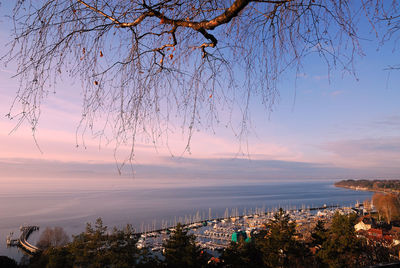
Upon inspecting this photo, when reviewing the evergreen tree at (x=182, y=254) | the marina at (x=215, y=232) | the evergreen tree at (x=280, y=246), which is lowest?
the marina at (x=215, y=232)

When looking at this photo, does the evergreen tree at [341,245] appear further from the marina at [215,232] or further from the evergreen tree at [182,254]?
the marina at [215,232]

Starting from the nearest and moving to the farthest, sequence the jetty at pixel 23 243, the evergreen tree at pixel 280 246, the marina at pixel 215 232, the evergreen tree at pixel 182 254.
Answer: the evergreen tree at pixel 182 254 < the evergreen tree at pixel 280 246 < the jetty at pixel 23 243 < the marina at pixel 215 232

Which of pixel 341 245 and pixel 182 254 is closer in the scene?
pixel 182 254

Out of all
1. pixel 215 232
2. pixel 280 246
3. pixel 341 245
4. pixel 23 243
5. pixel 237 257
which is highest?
pixel 237 257

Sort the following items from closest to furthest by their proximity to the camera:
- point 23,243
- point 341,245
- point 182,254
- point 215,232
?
point 182,254
point 341,245
point 23,243
point 215,232

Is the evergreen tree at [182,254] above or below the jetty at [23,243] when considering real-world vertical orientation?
above

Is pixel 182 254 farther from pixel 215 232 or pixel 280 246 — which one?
pixel 215 232

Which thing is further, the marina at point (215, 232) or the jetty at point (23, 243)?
the marina at point (215, 232)

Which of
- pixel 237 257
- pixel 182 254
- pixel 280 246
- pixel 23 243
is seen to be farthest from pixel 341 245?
pixel 23 243

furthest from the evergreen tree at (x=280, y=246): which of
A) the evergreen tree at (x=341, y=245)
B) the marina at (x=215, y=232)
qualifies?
the marina at (x=215, y=232)

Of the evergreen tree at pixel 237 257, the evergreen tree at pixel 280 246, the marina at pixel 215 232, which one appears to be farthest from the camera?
the marina at pixel 215 232

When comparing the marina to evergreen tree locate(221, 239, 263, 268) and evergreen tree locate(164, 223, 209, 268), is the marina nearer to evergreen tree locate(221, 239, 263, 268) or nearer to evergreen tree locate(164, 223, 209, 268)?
evergreen tree locate(221, 239, 263, 268)

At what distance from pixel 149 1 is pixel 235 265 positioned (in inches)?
270

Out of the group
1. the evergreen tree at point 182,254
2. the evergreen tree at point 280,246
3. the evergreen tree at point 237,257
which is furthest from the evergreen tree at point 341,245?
the evergreen tree at point 182,254
